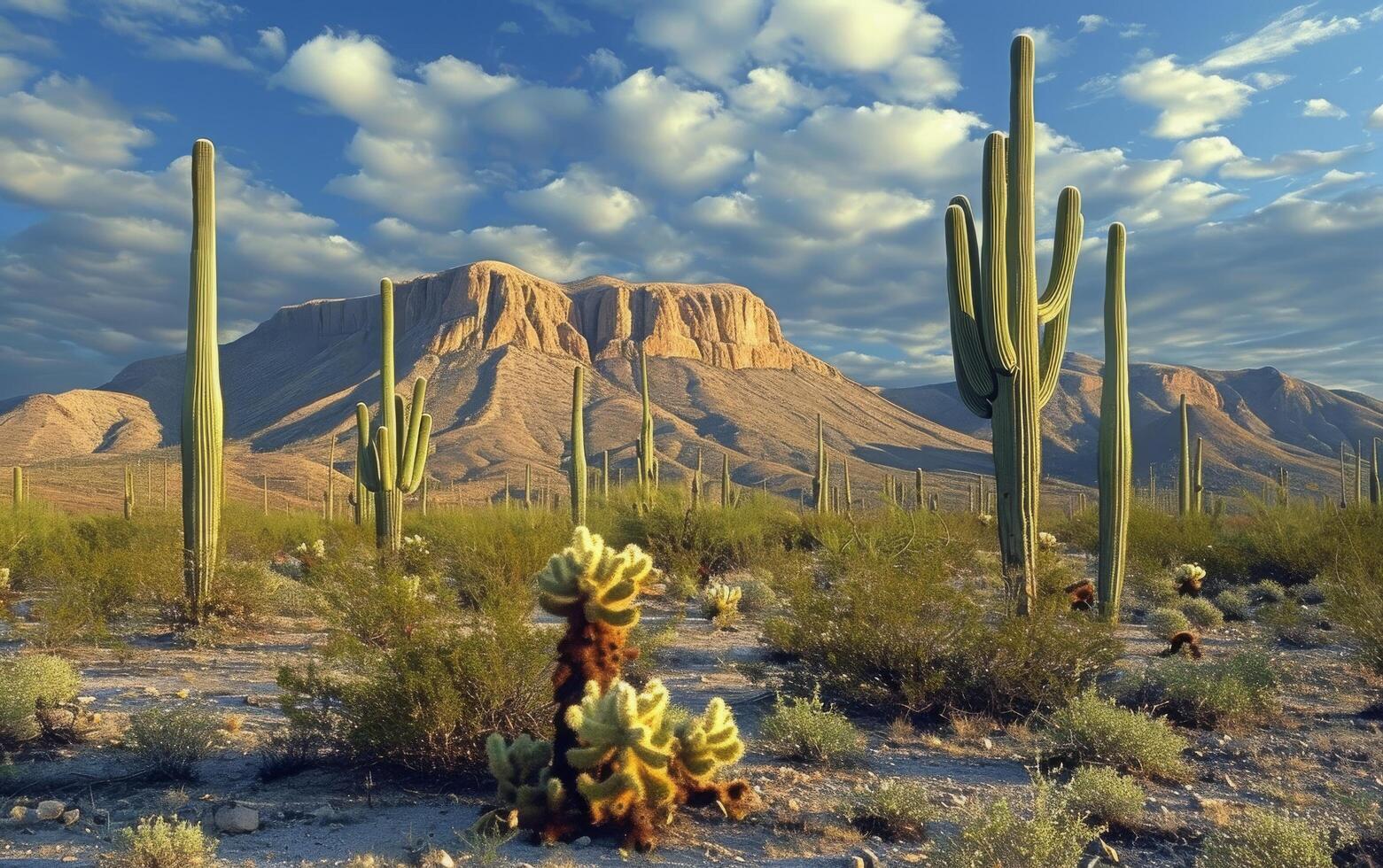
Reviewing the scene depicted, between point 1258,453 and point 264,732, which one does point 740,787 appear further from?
point 1258,453

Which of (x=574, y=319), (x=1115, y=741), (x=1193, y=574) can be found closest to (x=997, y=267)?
(x=1115, y=741)

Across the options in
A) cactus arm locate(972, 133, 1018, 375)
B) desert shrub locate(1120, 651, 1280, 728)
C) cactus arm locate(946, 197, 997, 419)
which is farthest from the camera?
cactus arm locate(946, 197, 997, 419)

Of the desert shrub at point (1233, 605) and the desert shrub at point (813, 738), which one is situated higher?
the desert shrub at point (813, 738)

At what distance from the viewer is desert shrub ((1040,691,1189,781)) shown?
5.54m

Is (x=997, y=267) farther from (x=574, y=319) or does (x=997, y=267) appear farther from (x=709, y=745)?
(x=574, y=319)

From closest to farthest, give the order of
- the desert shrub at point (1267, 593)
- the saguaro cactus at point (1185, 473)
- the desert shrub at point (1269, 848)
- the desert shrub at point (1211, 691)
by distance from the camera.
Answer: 1. the desert shrub at point (1269, 848)
2. the desert shrub at point (1211, 691)
3. the desert shrub at point (1267, 593)
4. the saguaro cactus at point (1185, 473)

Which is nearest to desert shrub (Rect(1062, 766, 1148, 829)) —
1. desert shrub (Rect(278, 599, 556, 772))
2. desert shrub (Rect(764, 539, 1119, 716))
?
desert shrub (Rect(764, 539, 1119, 716))

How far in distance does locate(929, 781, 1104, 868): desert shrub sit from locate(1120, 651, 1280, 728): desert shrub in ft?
9.83

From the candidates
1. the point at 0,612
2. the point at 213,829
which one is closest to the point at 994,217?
the point at 213,829

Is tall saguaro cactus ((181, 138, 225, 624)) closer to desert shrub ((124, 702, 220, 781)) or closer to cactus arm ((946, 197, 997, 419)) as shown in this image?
desert shrub ((124, 702, 220, 781))

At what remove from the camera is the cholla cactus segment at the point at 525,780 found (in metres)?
4.49

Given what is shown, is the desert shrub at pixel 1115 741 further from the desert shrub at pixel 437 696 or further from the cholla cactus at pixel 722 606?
the cholla cactus at pixel 722 606

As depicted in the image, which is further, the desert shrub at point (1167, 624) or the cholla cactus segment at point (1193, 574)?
the cholla cactus segment at point (1193, 574)

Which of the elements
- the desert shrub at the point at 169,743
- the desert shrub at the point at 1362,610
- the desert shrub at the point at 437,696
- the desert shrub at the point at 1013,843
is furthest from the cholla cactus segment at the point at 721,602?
the desert shrub at the point at 1013,843
